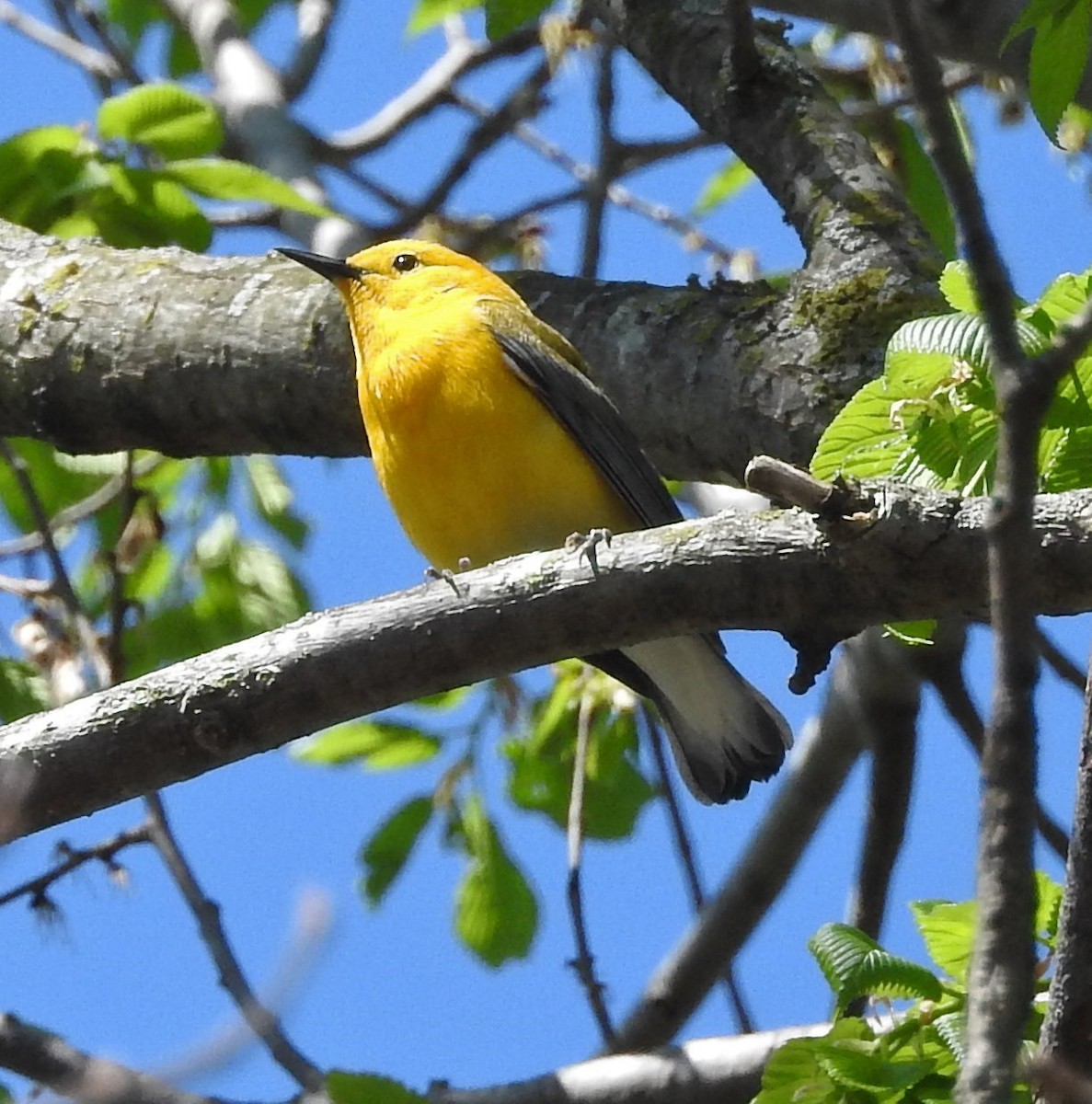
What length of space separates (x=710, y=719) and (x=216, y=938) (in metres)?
1.56

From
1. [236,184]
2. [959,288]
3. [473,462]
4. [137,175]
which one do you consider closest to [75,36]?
[137,175]

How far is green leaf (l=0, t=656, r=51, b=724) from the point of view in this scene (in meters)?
4.75

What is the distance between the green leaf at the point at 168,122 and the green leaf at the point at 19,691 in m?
1.50

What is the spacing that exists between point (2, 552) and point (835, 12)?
10.2 ft

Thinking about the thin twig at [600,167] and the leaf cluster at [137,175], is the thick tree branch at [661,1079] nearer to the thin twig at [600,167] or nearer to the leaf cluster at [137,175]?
the leaf cluster at [137,175]

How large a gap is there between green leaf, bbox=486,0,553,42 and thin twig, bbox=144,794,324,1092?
79.3 inches

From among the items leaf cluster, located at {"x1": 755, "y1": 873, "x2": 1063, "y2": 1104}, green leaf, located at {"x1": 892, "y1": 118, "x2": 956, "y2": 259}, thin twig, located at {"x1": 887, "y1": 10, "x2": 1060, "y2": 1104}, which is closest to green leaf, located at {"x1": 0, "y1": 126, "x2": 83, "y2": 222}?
green leaf, located at {"x1": 892, "y1": 118, "x2": 956, "y2": 259}

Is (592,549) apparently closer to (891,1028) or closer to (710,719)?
(891,1028)

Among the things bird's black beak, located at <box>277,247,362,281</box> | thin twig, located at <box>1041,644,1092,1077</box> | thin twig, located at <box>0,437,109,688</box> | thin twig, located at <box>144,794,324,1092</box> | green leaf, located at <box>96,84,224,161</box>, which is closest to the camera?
thin twig, located at <box>1041,644,1092,1077</box>

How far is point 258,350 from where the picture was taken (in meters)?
4.41

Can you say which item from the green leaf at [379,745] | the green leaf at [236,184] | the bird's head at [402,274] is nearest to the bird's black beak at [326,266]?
the bird's head at [402,274]

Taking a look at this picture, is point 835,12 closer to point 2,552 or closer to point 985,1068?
point 2,552

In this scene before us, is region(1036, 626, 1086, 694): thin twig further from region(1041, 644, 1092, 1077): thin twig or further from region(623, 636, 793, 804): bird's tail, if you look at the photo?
region(1041, 644, 1092, 1077): thin twig

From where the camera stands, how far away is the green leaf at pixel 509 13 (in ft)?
13.5
